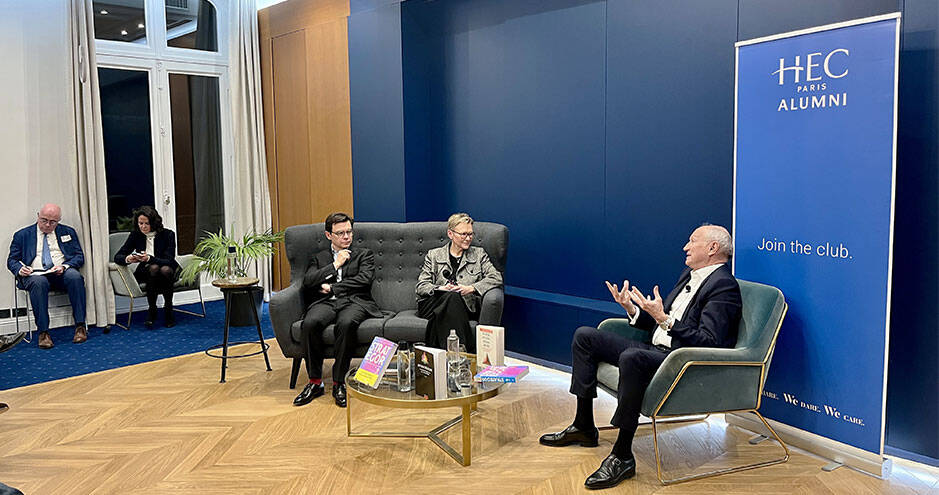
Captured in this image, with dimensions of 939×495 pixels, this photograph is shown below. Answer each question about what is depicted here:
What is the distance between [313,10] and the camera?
741cm

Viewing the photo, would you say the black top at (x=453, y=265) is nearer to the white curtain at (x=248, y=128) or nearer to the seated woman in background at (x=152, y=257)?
the seated woman in background at (x=152, y=257)

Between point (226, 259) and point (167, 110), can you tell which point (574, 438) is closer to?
point (226, 259)

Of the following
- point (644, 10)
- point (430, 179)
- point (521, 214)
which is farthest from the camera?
point (430, 179)

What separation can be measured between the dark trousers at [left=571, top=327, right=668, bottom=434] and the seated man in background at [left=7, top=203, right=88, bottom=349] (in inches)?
179

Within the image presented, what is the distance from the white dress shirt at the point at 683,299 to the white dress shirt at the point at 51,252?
17.5 feet

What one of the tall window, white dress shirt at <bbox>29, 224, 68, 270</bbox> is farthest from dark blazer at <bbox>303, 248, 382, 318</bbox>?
the tall window

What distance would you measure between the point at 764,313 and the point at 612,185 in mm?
1822

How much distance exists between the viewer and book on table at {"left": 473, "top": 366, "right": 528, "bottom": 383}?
152 inches

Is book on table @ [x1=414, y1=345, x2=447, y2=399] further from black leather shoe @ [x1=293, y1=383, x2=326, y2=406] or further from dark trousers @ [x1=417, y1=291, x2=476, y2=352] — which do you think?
black leather shoe @ [x1=293, y1=383, x2=326, y2=406]

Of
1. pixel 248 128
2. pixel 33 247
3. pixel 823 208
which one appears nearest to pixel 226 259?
pixel 33 247

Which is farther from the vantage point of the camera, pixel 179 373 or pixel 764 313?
pixel 179 373

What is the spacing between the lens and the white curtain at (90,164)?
6.95 m

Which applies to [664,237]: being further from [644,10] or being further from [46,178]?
[46,178]

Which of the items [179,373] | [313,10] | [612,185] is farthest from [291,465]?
[313,10]
